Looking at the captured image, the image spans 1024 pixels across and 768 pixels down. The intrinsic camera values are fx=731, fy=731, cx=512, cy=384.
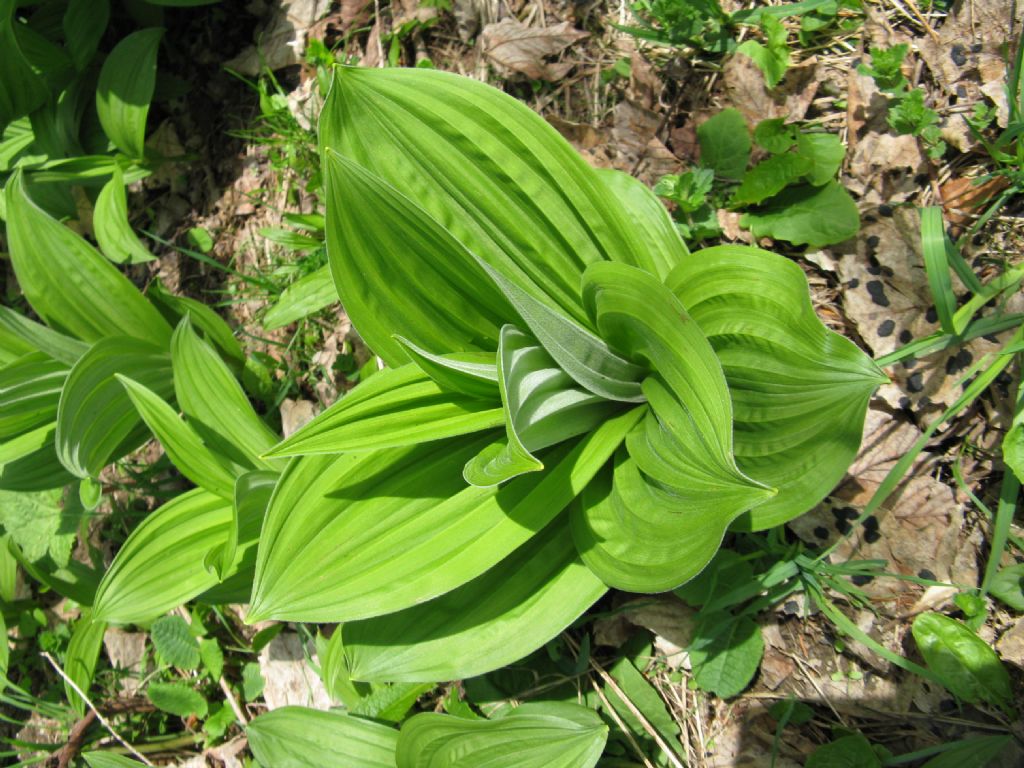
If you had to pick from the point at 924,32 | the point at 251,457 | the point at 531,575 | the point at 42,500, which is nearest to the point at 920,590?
the point at 531,575

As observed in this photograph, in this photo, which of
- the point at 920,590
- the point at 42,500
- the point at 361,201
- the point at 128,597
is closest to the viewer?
the point at 361,201

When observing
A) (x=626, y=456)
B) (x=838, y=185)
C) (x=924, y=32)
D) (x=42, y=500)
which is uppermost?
(x=924, y=32)

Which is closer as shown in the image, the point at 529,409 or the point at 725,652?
the point at 529,409

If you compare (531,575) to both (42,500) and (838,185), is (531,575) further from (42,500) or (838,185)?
(42,500)

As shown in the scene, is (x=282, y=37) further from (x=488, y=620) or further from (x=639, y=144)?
(x=488, y=620)

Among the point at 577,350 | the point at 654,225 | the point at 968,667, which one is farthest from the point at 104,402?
the point at 968,667

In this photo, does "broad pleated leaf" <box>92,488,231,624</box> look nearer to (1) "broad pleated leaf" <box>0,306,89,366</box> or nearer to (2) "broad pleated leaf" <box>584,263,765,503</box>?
(1) "broad pleated leaf" <box>0,306,89,366</box>

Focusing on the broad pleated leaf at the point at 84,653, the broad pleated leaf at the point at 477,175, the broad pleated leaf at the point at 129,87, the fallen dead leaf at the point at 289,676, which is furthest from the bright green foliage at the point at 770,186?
the broad pleated leaf at the point at 84,653
